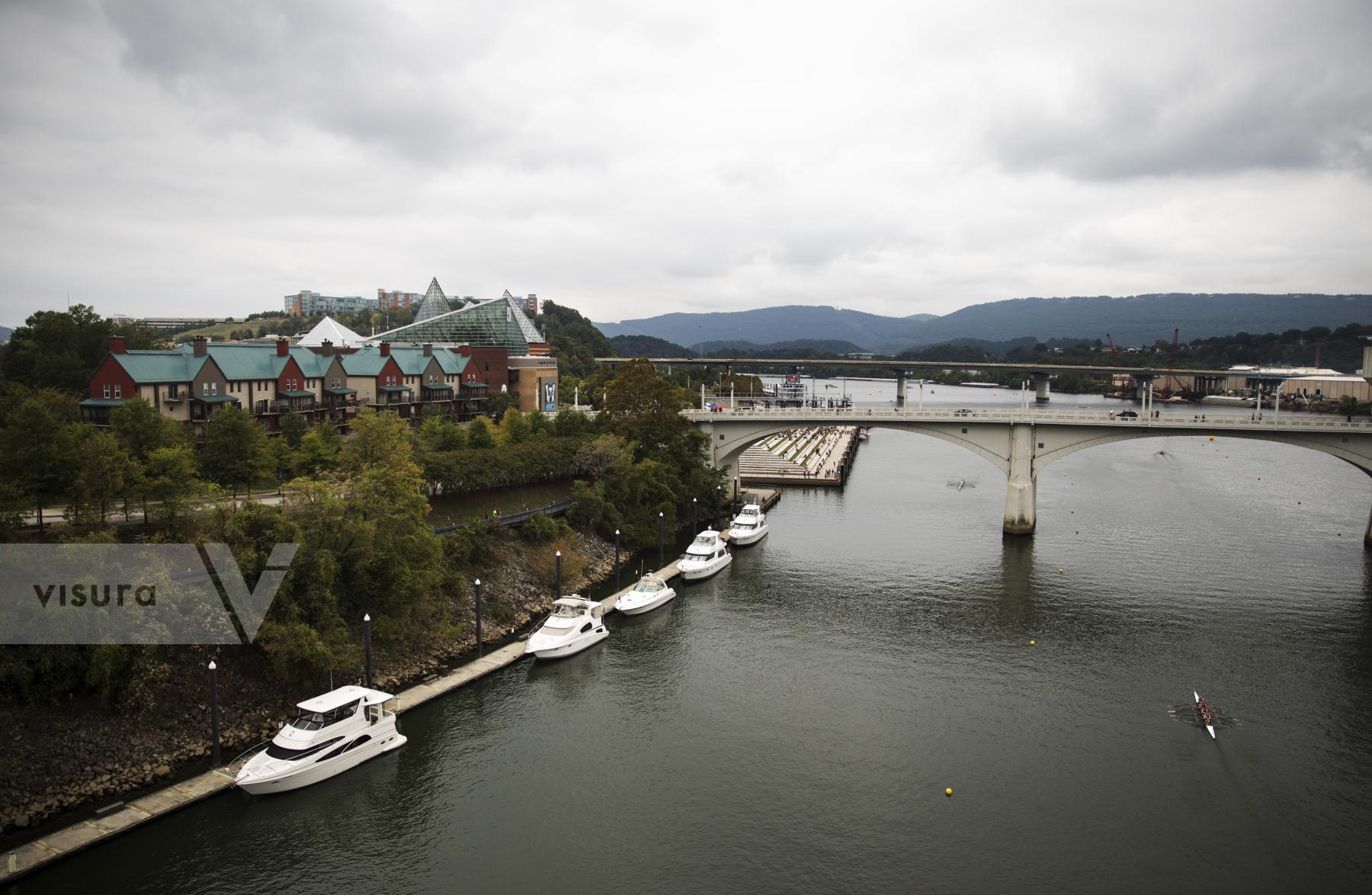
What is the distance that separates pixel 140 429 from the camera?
37.2m

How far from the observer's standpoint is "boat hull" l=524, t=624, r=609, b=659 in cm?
3372

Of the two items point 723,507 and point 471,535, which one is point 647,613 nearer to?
point 471,535

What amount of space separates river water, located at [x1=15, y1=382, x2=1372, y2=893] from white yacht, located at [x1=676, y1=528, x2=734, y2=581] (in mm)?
1106

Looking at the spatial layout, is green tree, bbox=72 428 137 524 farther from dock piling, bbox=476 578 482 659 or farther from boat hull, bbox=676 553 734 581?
boat hull, bbox=676 553 734 581

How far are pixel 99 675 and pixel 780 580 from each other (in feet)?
111

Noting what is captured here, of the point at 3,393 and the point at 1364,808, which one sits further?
the point at 3,393

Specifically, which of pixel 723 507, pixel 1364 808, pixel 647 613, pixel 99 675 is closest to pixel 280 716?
pixel 99 675

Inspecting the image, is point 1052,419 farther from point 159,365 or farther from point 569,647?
point 159,365

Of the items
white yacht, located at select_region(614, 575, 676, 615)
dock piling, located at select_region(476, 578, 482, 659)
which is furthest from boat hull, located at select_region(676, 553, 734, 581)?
dock piling, located at select_region(476, 578, 482, 659)

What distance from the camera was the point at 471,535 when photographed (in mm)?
39375

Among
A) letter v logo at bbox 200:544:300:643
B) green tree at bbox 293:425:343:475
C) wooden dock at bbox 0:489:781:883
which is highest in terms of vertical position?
green tree at bbox 293:425:343:475

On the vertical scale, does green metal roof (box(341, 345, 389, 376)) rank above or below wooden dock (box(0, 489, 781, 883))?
above

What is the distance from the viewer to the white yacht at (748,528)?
5567 centimetres

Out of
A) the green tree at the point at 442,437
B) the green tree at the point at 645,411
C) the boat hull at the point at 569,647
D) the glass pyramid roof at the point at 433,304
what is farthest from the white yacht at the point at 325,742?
the glass pyramid roof at the point at 433,304
